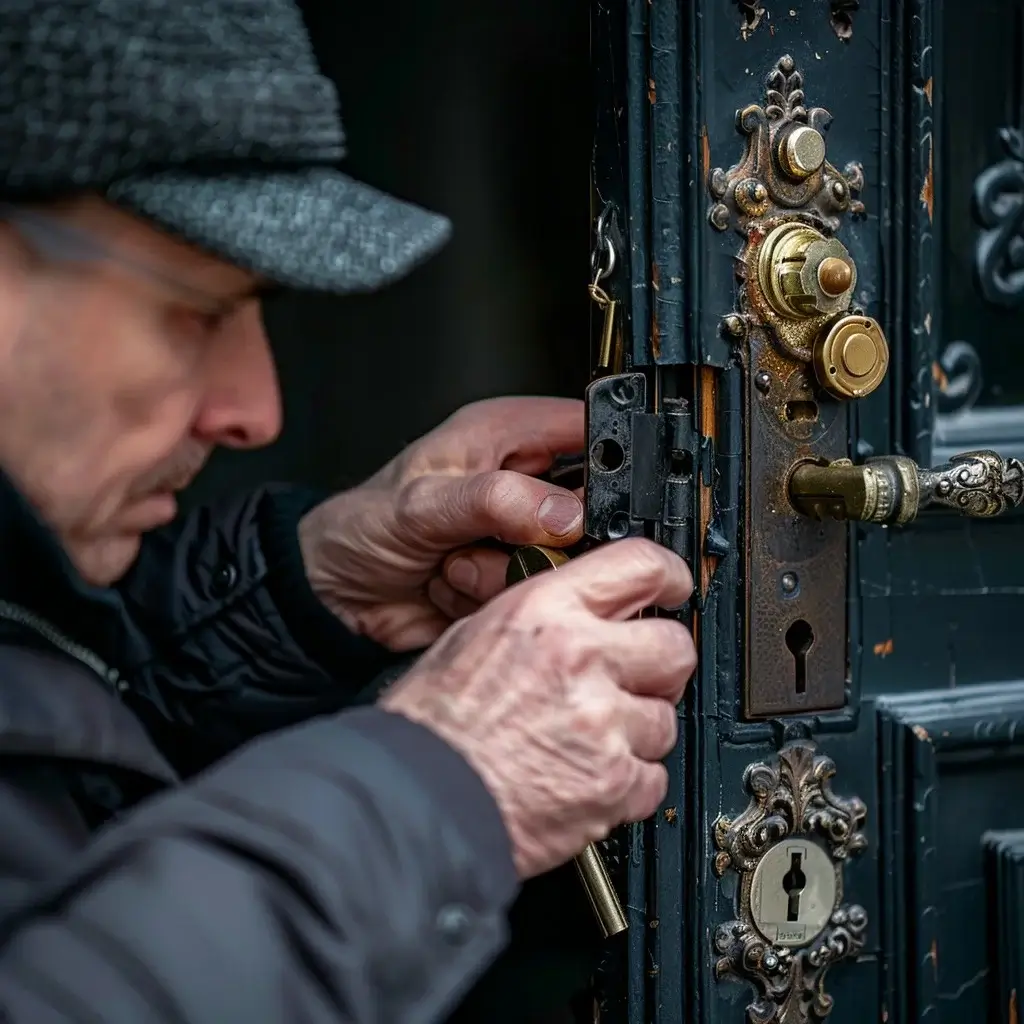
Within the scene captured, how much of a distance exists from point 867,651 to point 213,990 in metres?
0.58

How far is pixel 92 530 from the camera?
0.73 m

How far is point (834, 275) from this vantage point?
0.79 metres

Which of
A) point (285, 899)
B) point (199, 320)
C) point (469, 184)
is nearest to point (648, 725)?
point (285, 899)

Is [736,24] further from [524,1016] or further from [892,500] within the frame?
[524,1016]

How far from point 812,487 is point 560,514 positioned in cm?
18

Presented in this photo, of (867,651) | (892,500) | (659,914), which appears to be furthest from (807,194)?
(659,914)

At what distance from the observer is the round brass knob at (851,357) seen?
80 cm

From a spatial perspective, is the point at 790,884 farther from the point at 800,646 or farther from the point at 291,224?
the point at 291,224

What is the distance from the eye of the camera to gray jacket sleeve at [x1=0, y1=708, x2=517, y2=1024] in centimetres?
51

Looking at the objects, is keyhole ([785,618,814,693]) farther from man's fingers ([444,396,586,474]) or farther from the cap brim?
the cap brim

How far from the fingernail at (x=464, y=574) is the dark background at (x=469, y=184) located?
0.49 metres

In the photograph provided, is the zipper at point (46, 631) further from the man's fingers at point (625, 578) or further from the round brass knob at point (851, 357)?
the round brass knob at point (851, 357)

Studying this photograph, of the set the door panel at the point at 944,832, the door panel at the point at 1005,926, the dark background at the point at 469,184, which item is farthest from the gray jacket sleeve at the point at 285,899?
the dark background at the point at 469,184

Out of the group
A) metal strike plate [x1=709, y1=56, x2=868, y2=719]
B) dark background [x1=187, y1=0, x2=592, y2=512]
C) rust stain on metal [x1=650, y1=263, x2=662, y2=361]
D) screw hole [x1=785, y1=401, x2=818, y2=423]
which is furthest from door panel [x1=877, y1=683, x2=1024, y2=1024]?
dark background [x1=187, y1=0, x2=592, y2=512]
